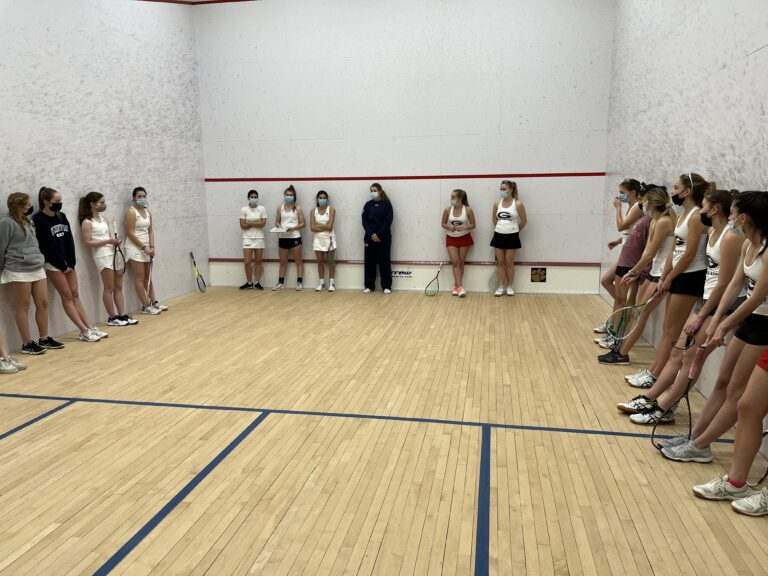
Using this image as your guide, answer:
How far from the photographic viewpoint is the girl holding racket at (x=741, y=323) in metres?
1.92

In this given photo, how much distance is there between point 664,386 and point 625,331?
2.52 feet

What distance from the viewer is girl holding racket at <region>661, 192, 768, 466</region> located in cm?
192

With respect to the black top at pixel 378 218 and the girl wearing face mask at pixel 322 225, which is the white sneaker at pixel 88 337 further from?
the black top at pixel 378 218

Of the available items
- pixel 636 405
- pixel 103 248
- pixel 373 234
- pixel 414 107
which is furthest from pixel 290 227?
pixel 636 405

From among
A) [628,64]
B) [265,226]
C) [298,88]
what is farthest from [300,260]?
[628,64]

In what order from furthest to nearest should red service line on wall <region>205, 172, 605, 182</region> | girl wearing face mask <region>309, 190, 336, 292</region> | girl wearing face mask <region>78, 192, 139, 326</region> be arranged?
girl wearing face mask <region>309, 190, 336, 292</region> < red service line on wall <region>205, 172, 605, 182</region> < girl wearing face mask <region>78, 192, 139, 326</region>

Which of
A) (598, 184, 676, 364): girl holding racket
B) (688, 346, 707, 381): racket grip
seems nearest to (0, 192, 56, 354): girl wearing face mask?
(598, 184, 676, 364): girl holding racket

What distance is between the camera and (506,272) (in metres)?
A: 6.20

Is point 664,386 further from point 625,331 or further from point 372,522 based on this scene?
point 372,522

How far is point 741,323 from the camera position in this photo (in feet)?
6.83

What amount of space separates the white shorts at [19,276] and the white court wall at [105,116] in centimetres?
16

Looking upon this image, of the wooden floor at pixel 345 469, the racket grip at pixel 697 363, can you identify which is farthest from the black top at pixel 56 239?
the racket grip at pixel 697 363

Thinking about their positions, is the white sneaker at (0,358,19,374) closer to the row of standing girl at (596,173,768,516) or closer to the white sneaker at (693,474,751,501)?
the row of standing girl at (596,173,768,516)

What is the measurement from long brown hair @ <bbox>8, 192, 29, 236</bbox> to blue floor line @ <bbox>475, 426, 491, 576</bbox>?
131 inches
